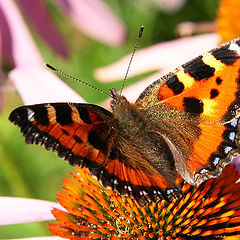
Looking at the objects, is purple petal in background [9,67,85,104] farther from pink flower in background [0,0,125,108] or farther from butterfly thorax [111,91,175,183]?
butterfly thorax [111,91,175,183]

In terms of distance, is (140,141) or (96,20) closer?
(140,141)

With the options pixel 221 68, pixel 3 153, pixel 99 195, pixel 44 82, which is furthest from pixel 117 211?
pixel 3 153

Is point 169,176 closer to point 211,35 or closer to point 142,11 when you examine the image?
point 211,35

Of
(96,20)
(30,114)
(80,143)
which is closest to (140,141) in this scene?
(80,143)

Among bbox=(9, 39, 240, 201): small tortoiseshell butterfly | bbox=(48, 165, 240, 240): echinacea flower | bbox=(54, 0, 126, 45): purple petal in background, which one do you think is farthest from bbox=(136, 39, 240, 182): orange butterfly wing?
bbox=(54, 0, 126, 45): purple petal in background

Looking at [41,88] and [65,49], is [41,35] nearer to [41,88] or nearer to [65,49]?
[65,49]
